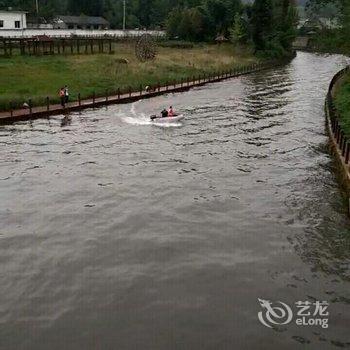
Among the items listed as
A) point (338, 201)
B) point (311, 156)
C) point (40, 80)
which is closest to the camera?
point (338, 201)

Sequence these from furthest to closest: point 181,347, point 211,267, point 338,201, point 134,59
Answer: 1. point 134,59
2. point 338,201
3. point 211,267
4. point 181,347

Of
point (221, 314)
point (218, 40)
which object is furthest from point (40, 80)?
point (218, 40)

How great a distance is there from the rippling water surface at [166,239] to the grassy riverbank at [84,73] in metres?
12.6

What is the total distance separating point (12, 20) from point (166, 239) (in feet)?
240

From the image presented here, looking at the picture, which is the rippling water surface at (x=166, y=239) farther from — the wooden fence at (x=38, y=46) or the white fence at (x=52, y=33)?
the white fence at (x=52, y=33)

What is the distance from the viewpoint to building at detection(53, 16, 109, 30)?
393 ft

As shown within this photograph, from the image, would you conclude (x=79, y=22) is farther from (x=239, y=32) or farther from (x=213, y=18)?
(x=239, y=32)

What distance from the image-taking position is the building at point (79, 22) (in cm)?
11981

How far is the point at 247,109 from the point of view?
44656 mm

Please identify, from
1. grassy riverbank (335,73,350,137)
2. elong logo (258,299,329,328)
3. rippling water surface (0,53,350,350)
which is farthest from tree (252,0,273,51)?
elong logo (258,299,329,328)

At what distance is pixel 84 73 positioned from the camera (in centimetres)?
5503

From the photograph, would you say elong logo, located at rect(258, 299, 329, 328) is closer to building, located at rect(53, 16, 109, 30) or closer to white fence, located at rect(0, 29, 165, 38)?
white fence, located at rect(0, 29, 165, 38)

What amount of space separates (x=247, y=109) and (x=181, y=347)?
113 ft

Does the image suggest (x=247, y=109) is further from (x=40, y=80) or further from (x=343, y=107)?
(x=40, y=80)
